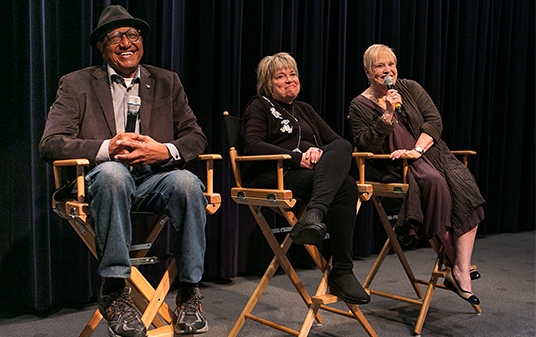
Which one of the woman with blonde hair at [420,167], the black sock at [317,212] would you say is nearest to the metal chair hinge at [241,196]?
the black sock at [317,212]

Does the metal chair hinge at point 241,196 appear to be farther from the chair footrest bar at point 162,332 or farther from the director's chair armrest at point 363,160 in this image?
the chair footrest bar at point 162,332

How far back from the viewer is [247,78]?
3553mm

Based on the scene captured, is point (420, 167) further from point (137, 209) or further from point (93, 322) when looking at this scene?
point (93, 322)

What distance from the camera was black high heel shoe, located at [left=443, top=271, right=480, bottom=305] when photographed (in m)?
2.51

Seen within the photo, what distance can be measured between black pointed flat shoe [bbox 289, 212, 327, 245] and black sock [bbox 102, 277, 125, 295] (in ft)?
2.37

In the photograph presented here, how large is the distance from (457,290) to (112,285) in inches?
68.8

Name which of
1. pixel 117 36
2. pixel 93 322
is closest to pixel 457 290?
pixel 93 322

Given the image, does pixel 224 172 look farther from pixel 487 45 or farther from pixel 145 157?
pixel 487 45

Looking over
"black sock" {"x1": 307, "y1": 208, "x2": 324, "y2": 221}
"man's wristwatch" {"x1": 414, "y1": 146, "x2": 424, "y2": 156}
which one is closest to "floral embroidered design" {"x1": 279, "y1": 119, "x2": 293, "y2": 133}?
"black sock" {"x1": 307, "y1": 208, "x2": 324, "y2": 221}

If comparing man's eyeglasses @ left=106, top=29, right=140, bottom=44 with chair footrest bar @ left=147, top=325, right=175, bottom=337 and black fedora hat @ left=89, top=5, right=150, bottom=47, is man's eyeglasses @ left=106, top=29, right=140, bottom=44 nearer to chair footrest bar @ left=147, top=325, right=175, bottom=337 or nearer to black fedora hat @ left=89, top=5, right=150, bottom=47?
black fedora hat @ left=89, top=5, right=150, bottom=47

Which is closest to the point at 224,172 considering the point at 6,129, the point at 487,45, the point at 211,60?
the point at 211,60

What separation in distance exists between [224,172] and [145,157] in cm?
140

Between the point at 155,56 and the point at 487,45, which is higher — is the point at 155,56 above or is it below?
below

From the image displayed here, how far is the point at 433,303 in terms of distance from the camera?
2.92 meters
